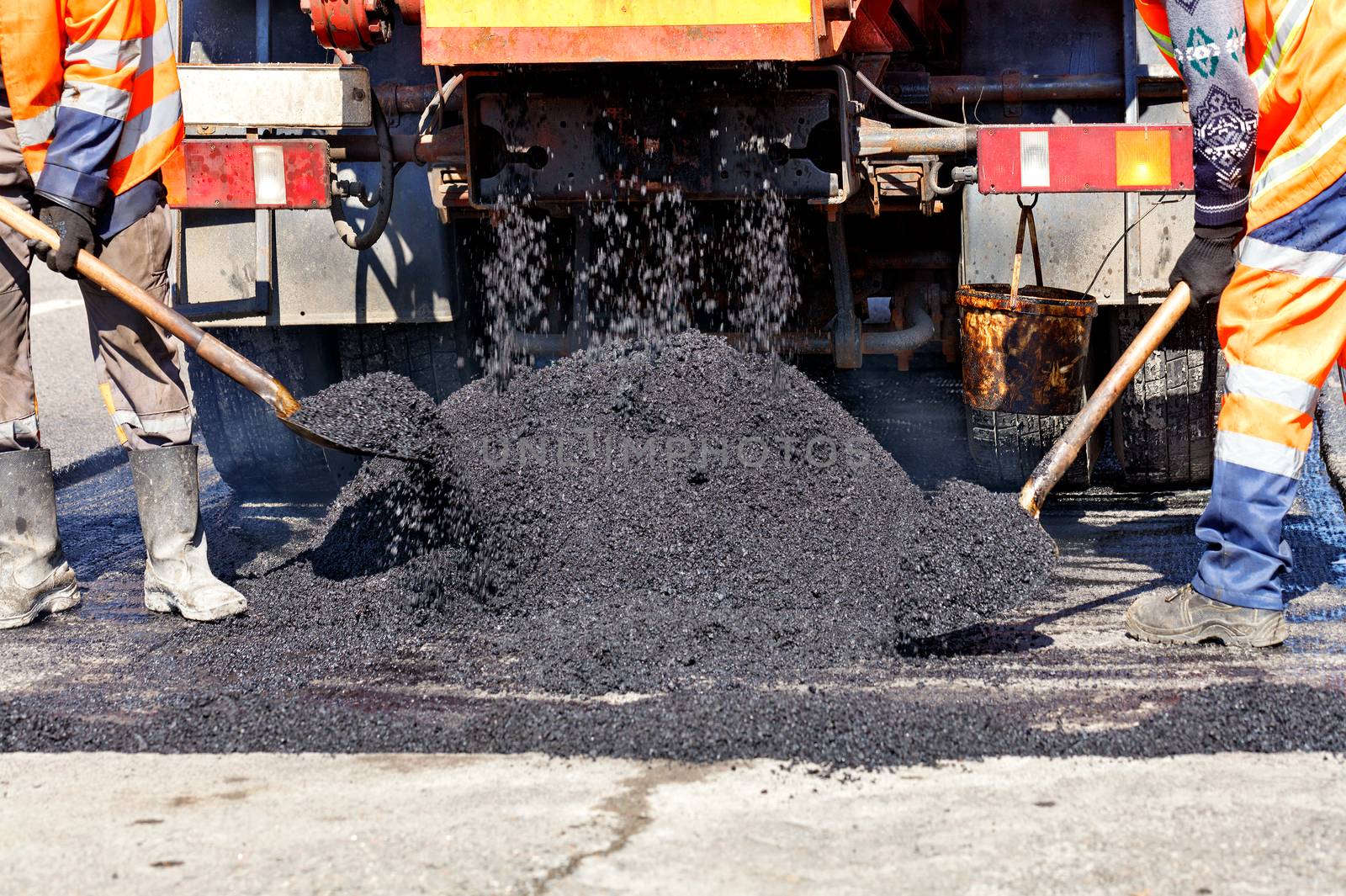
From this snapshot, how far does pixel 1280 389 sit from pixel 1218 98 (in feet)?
1.88

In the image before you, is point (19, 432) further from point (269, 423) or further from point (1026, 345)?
point (1026, 345)

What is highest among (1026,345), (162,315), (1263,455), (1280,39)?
(1280,39)

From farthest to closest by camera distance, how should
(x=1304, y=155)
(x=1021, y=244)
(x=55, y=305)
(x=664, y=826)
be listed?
1. (x=55, y=305)
2. (x=1021, y=244)
3. (x=1304, y=155)
4. (x=664, y=826)

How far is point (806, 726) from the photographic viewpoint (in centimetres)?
216

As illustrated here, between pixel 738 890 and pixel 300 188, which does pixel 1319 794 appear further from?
pixel 300 188

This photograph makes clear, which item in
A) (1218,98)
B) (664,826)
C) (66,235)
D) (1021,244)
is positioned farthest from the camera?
(1021,244)

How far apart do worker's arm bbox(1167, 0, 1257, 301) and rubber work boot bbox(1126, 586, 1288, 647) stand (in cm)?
64

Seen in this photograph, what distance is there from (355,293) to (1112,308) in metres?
2.07

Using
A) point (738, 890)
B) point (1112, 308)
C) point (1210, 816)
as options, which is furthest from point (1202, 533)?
point (738, 890)

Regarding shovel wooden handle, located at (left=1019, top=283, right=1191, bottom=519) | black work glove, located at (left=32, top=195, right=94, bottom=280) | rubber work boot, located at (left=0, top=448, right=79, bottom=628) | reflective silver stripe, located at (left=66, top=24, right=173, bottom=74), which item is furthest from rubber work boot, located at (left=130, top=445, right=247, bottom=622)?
shovel wooden handle, located at (left=1019, top=283, right=1191, bottom=519)

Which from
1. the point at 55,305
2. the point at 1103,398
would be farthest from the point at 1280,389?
the point at 55,305

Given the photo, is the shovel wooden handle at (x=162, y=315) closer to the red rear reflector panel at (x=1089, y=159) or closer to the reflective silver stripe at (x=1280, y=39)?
the red rear reflector panel at (x=1089, y=159)

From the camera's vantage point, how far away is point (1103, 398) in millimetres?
2830

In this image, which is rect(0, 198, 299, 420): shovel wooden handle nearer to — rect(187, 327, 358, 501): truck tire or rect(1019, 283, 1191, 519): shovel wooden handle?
rect(187, 327, 358, 501): truck tire
